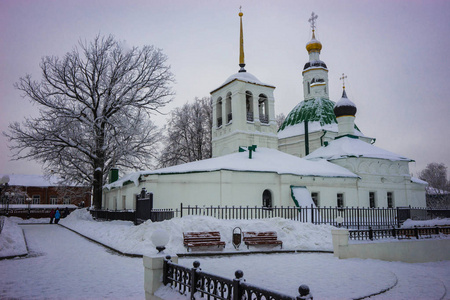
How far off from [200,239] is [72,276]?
510cm

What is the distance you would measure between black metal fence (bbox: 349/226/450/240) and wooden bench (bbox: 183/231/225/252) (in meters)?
Result: 5.94

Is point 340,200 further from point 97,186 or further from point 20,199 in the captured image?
point 20,199

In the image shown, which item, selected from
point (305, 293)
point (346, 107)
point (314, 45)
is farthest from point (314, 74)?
point (305, 293)

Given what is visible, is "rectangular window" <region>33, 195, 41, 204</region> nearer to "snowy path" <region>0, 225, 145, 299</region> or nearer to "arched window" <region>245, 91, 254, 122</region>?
"arched window" <region>245, 91, 254, 122</region>

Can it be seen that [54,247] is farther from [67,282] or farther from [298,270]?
[298,270]

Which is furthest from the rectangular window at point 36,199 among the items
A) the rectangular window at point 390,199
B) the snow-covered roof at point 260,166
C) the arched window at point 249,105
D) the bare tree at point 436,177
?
the bare tree at point 436,177

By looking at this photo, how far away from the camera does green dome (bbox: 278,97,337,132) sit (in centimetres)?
3941

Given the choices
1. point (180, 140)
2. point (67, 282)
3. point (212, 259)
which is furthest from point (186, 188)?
point (180, 140)

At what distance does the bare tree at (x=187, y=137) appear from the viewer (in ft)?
136

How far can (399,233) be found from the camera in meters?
16.1

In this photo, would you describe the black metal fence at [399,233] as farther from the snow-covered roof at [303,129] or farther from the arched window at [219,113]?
the snow-covered roof at [303,129]

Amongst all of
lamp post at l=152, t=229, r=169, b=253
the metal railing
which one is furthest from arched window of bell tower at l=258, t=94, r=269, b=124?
lamp post at l=152, t=229, r=169, b=253

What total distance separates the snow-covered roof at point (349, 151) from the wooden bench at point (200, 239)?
21.0 metres

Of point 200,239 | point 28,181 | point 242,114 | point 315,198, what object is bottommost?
point 200,239
